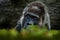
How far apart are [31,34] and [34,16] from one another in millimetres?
144

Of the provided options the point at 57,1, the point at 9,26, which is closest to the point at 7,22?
the point at 9,26

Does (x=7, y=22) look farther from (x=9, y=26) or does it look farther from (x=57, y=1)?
(x=57, y=1)

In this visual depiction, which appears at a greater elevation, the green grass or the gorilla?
the gorilla

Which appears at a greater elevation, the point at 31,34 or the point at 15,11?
the point at 15,11

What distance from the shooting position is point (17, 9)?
5.96m

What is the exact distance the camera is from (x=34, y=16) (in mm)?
5934

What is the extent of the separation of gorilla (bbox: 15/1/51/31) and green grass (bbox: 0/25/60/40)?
0.11 feet

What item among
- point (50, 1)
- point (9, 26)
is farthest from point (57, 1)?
point (9, 26)

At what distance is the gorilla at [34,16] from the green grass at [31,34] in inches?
1.3

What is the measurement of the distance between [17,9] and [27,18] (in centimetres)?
11

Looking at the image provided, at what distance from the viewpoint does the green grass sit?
5930mm

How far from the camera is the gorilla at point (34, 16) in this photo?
5.93m

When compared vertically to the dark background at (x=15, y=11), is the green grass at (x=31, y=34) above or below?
below

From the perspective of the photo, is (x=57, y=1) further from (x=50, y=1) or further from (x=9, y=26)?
(x=9, y=26)
